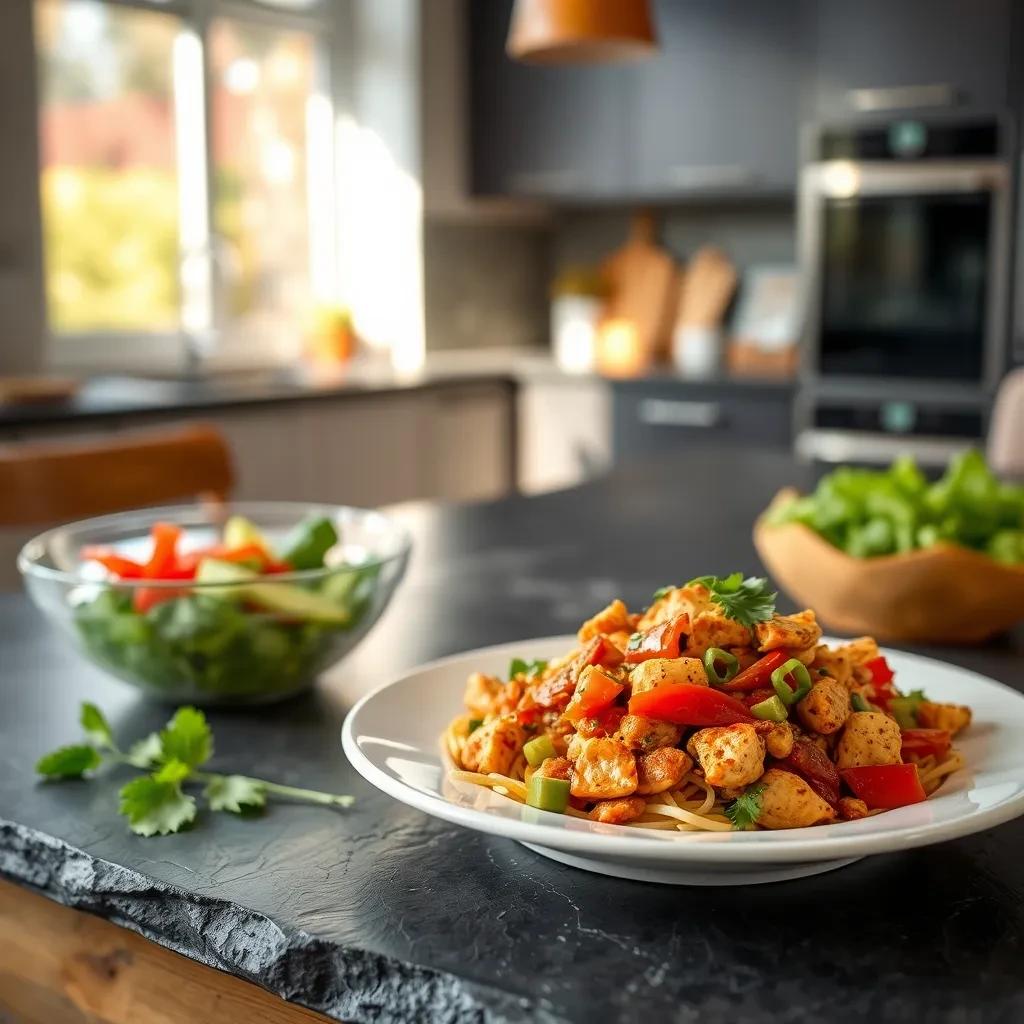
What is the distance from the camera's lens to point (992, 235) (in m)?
4.01

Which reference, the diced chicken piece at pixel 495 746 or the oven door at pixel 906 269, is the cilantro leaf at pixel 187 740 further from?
the oven door at pixel 906 269

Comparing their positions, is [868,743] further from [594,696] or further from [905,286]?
[905,286]

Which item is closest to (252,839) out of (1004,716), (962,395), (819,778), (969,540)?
(819,778)

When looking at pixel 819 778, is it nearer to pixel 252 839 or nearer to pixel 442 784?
pixel 442 784

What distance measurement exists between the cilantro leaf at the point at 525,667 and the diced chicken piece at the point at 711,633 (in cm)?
14

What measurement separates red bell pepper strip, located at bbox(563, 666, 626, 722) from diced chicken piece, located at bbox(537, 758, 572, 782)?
0.03 meters

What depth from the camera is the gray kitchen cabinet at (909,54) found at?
3986mm

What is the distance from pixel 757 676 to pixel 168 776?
40cm

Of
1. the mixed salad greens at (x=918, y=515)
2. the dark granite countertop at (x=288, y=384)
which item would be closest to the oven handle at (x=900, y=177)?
the dark granite countertop at (x=288, y=384)

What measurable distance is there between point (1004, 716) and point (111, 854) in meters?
0.59

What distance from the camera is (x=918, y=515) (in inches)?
51.8

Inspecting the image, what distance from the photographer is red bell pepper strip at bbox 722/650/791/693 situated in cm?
81

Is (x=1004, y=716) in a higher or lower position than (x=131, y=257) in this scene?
lower

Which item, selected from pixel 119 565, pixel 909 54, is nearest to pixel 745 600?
pixel 119 565
